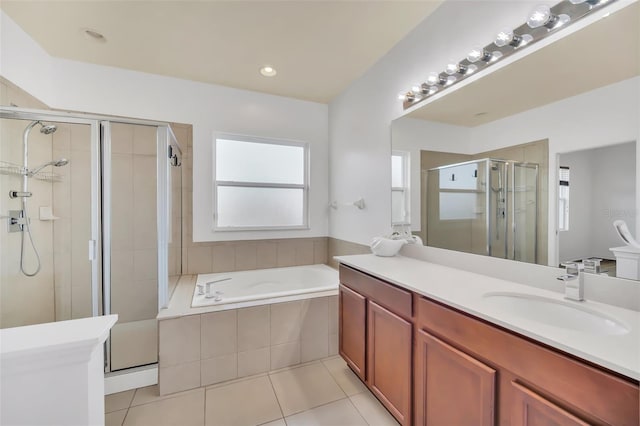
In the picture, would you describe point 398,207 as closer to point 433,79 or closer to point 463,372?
point 433,79

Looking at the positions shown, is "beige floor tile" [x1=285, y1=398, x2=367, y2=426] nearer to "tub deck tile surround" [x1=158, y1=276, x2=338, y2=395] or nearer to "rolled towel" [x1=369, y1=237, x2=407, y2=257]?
"tub deck tile surround" [x1=158, y1=276, x2=338, y2=395]

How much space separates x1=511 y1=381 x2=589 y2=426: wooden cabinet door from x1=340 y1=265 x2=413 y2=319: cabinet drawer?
0.53 meters

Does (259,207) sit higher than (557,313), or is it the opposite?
(259,207)

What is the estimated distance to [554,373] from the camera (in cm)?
80

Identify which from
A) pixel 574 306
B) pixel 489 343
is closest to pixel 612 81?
pixel 574 306

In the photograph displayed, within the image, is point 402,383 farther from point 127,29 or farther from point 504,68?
point 127,29

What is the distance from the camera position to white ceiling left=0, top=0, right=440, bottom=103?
181 centimetres

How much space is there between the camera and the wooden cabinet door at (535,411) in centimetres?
77

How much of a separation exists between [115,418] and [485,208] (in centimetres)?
264

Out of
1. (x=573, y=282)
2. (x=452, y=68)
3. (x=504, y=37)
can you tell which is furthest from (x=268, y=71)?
(x=573, y=282)

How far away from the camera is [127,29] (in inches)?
80.0

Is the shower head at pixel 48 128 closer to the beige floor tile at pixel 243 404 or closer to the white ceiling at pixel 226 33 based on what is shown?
the white ceiling at pixel 226 33

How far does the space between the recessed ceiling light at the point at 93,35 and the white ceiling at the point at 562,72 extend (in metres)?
2.68

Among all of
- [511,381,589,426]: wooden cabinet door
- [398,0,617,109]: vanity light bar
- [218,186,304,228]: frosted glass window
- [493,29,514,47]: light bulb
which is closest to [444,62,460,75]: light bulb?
[398,0,617,109]: vanity light bar
